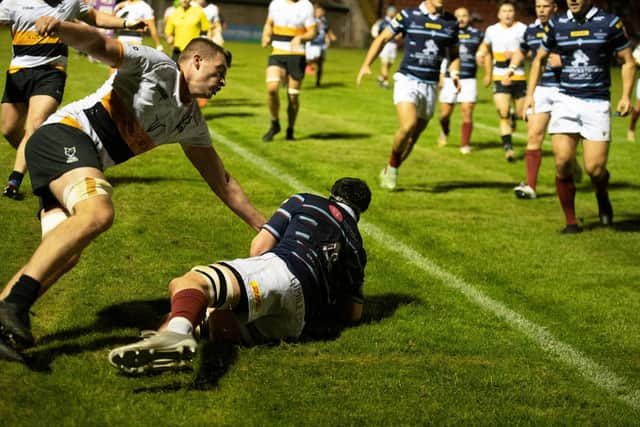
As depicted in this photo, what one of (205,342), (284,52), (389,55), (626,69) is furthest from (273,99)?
(389,55)

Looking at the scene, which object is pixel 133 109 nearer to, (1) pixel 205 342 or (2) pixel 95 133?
(2) pixel 95 133

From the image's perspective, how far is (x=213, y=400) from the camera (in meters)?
4.64

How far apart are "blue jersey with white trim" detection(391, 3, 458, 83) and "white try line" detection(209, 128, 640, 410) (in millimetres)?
2620

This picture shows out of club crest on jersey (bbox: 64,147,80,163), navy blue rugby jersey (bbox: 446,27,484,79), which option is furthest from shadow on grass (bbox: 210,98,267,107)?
club crest on jersey (bbox: 64,147,80,163)

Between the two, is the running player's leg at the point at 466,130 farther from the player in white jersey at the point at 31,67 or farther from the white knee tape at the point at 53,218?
the white knee tape at the point at 53,218

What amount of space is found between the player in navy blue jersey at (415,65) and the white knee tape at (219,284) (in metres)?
6.37

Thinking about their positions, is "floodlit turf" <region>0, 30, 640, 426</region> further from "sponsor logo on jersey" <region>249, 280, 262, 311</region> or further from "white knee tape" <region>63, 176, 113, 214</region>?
"white knee tape" <region>63, 176, 113, 214</region>

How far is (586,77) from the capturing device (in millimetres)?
9289

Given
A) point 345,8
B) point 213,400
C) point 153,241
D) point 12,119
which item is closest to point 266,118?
point 12,119

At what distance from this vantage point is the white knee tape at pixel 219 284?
4.98 meters

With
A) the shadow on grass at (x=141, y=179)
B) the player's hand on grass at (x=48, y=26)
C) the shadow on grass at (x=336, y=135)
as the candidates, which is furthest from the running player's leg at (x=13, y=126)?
the shadow on grass at (x=336, y=135)

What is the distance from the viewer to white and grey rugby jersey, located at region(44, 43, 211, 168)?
17.2 feet

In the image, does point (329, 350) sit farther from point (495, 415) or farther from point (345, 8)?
point (345, 8)

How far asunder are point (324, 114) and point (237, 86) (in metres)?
5.42
